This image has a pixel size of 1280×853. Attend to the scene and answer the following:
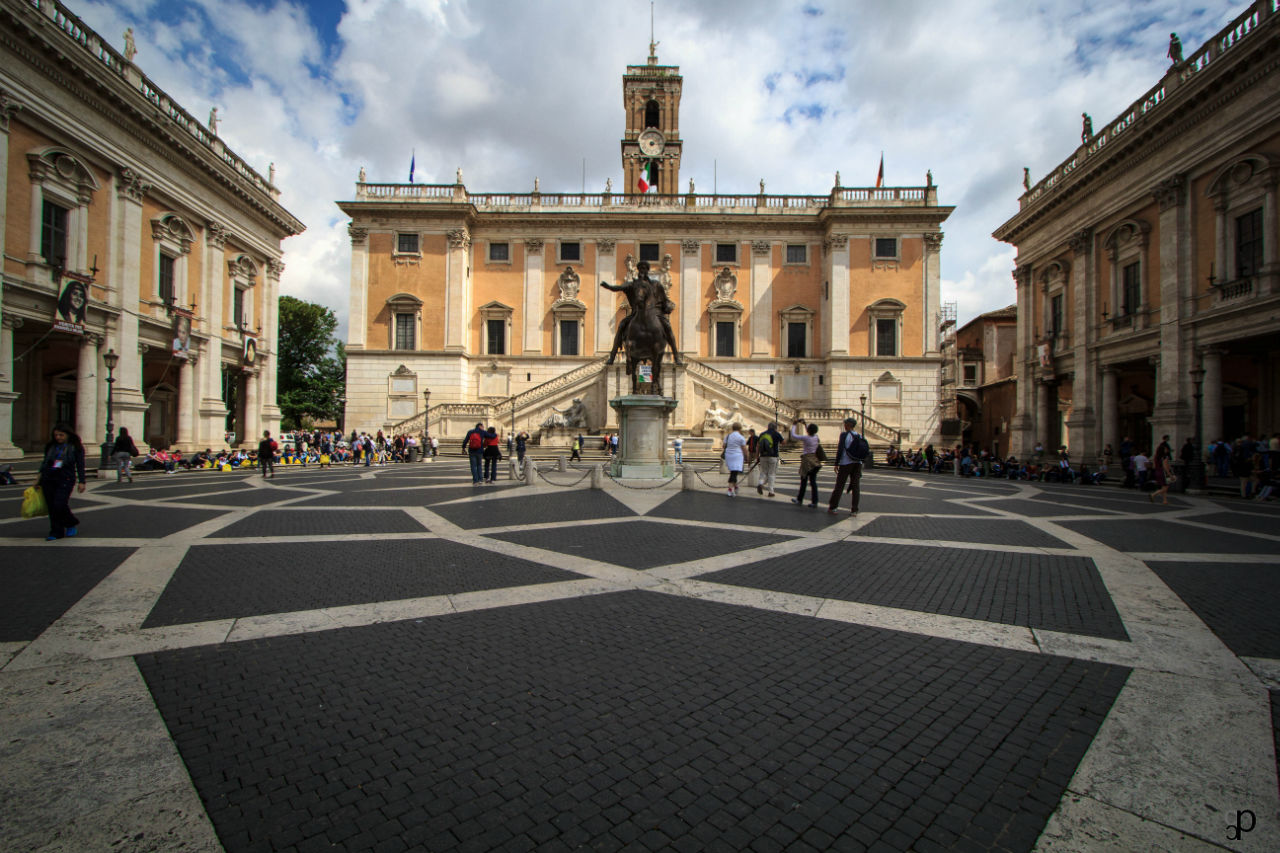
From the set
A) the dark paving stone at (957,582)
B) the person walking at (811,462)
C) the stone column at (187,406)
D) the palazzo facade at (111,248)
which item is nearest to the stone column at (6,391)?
the palazzo facade at (111,248)

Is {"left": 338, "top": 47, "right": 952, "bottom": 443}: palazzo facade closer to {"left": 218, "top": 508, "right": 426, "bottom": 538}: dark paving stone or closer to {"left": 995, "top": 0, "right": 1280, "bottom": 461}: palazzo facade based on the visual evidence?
{"left": 995, "top": 0, "right": 1280, "bottom": 461}: palazzo facade

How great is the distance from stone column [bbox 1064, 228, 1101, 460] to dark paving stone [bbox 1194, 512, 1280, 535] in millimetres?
13174

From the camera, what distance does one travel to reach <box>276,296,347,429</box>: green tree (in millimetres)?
46688

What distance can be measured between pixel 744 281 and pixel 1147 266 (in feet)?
66.0

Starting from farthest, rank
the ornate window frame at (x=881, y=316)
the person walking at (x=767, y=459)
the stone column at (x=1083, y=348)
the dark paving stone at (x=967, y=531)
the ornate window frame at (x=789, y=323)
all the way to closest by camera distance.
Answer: the ornate window frame at (x=789, y=323) → the ornate window frame at (x=881, y=316) → the stone column at (x=1083, y=348) → the person walking at (x=767, y=459) → the dark paving stone at (x=967, y=531)

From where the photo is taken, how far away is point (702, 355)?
3666cm

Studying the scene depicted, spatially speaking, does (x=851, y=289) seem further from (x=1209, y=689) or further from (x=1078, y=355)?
(x=1209, y=689)

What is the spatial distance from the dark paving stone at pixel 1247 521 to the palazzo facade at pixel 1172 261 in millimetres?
8561

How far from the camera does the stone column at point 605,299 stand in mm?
36438

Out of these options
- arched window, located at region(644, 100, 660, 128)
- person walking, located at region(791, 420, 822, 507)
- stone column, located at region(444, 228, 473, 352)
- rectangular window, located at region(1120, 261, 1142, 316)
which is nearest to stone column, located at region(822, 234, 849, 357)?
rectangular window, located at region(1120, 261, 1142, 316)

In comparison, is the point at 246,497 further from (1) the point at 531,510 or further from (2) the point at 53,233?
(2) the point at 53,233

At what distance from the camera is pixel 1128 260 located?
22.1 m

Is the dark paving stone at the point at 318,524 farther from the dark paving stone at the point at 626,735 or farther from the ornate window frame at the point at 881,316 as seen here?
the ornate window frame at the point at 881,316

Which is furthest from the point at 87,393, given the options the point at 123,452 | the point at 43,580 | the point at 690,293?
the point at 690,293
